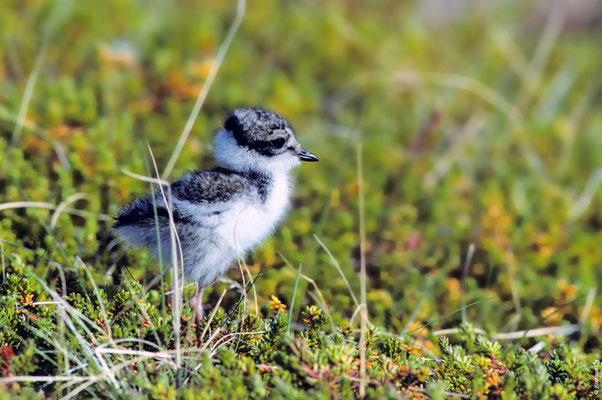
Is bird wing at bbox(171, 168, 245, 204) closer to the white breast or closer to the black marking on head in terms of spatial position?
the white breast

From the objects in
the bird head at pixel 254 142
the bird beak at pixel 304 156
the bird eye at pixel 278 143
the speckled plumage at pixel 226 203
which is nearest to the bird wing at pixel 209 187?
the speckled plumage at pixel 226 203

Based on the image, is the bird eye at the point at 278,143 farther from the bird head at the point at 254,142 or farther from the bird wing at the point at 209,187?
the bird wing at the point at 209,187

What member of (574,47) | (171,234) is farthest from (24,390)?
(574,47)

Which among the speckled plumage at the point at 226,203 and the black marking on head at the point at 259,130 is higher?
the black marking on head at the point at 259,130

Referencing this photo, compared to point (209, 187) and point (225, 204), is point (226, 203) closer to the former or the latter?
point (225, 204)

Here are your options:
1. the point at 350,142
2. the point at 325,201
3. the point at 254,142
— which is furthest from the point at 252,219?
the point at 350,142

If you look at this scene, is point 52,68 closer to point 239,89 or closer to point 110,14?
point 110,14
